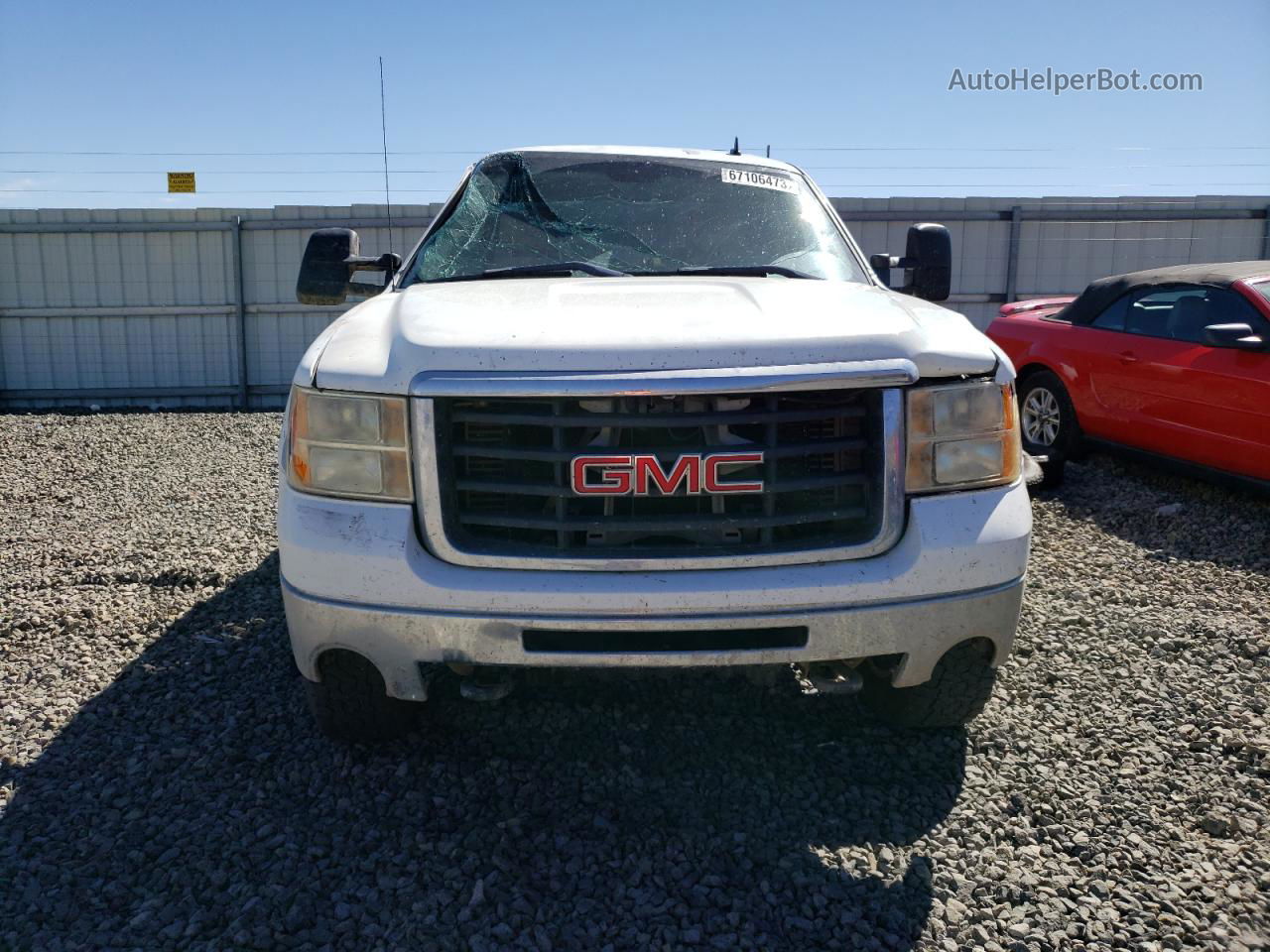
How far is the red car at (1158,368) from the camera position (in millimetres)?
5926

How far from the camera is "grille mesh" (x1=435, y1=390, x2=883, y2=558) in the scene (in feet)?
8.10

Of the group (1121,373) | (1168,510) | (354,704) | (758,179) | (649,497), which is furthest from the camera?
(1121,373)

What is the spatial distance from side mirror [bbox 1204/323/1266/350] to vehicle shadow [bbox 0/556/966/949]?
4069mm

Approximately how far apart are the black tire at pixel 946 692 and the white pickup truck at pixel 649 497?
0.02 m

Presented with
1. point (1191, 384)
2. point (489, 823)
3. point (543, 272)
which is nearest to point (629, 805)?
point (489, 823)

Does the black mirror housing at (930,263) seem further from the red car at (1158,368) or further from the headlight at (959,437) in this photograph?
the red car at (1158,368)

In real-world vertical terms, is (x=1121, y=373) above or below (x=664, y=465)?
below

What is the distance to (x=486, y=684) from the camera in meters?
2.70

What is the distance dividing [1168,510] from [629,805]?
485cm

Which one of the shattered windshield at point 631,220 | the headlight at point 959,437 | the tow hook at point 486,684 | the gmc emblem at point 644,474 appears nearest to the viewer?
the gmc emblem at point 644,474

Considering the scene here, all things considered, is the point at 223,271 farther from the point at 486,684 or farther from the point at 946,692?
the point at 946,692

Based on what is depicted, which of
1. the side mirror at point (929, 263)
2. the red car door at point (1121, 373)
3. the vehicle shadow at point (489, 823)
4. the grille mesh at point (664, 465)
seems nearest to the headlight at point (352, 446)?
the grille mesh at point (664, 465)

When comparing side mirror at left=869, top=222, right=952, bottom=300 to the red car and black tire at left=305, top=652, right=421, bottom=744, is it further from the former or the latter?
the red car

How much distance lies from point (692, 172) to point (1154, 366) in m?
4.12
